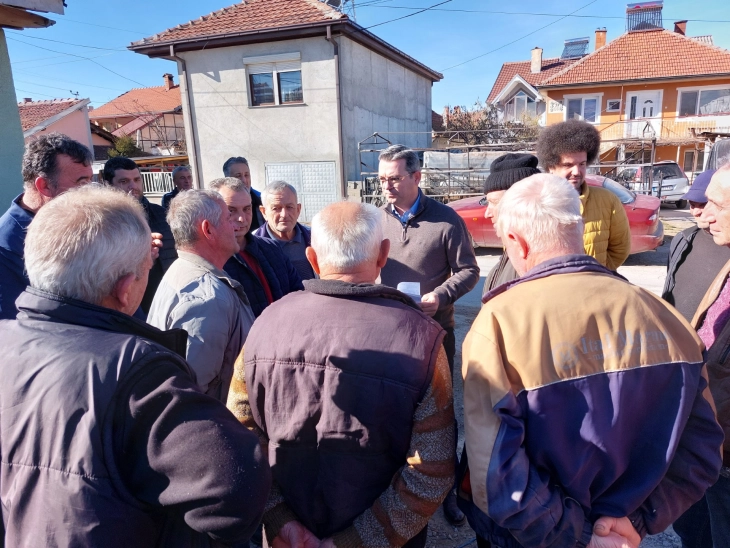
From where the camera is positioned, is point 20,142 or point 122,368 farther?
point 20,142

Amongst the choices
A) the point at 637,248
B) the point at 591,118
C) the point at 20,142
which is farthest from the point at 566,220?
the point at 591,118

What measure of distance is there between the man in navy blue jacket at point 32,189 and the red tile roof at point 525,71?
104 ft

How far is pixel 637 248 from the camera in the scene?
7848 millimetres

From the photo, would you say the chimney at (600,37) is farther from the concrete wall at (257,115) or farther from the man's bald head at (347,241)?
the man's bald head at (347,241)

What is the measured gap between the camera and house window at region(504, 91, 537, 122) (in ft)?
96.6

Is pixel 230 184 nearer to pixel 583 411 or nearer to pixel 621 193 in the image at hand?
pixel 583 411

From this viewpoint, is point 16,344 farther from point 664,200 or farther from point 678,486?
point 664,200

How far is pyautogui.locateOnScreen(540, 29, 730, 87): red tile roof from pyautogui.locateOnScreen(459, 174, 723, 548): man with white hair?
26747 millimetres

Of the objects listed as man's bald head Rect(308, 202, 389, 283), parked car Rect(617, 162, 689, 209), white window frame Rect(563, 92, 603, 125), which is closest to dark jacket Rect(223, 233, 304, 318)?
man's bald head Rect(308, 202, 389, 283)

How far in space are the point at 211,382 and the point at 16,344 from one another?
0.87 metres

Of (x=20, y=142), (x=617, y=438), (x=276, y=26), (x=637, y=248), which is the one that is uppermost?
(x=276, y=26)

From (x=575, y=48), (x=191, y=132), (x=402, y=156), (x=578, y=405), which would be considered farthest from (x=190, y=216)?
(x=575, y=48)

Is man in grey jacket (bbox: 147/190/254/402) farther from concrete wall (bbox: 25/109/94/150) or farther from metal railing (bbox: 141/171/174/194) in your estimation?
concrete wall (bbox: 25/109/94/150)

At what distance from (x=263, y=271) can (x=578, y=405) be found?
2.05 m
